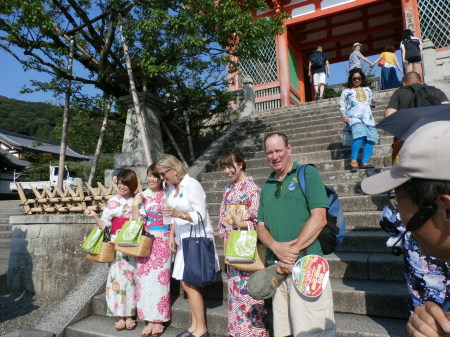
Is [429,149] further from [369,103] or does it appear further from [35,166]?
[35,166]

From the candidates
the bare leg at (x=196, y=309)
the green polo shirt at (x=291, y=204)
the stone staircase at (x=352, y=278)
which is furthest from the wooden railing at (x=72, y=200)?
the green polo shirt at (x=291, y=204)

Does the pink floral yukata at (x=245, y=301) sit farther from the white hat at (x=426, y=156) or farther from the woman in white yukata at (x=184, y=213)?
the white hat at (x=426, y=156)

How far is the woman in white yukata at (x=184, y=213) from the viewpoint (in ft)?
9.59

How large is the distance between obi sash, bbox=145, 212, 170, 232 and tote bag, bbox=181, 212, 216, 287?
463 millimetres

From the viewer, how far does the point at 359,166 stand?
5145 millimetres

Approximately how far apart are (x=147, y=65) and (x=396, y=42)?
536 inches

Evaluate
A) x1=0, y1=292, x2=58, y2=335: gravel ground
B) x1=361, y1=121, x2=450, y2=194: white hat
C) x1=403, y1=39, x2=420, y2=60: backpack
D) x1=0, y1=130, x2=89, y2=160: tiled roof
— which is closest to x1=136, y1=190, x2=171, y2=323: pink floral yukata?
x1=0, y1=292, x2=58, y2=335: gravel ground

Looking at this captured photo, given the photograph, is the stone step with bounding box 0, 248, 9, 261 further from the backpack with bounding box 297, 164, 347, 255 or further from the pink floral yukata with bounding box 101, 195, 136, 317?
the backpack with bounding box 297, 164, 347, 255

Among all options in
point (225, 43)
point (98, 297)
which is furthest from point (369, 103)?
point (98, 297)

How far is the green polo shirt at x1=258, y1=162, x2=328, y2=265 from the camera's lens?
84.0 inches

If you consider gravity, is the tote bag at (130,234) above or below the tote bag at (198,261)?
above

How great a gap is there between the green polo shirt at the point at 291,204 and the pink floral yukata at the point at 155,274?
1321 millimetres

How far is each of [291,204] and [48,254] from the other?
486 cm

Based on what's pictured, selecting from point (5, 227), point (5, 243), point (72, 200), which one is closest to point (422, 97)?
point (72, 200)
